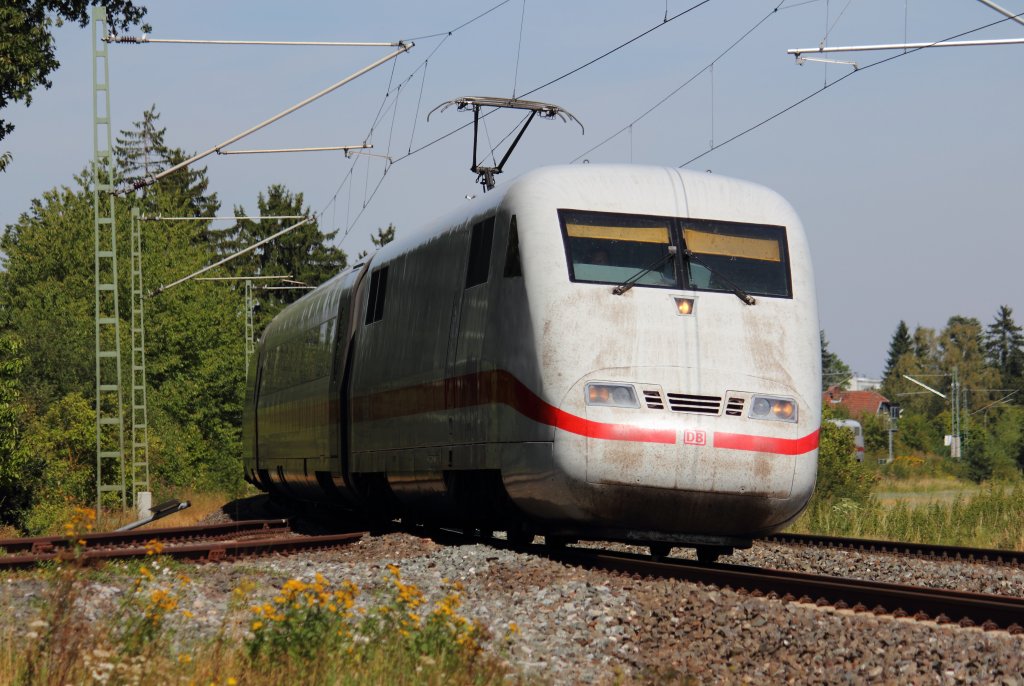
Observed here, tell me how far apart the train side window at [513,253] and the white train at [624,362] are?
25 millimetres

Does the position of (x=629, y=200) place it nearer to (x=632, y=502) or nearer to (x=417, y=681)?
(x=632, y=502)

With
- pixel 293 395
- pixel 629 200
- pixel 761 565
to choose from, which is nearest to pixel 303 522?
pixel 293 395

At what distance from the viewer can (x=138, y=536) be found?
61.3ft

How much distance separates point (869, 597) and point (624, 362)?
2953mm

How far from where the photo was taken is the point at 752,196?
1267cm

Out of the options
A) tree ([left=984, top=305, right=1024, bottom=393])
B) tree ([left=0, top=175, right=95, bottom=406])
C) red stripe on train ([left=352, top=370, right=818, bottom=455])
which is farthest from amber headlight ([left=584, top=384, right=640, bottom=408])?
tree ([left=984, top=305, right=1024, bottom=393])

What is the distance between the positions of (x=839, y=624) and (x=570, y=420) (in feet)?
11.6

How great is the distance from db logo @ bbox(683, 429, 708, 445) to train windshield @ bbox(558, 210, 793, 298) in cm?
145

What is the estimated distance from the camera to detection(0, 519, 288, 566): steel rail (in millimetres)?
16766

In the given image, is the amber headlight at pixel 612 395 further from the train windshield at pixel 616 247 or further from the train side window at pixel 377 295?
the train side window at pixel 377 295

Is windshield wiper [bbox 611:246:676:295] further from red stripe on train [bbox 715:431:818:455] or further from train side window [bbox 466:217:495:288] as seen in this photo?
train side window [bbox 466:217:495:288]

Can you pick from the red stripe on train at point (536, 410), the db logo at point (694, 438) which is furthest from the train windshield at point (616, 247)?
the db logo at point (694, 438)

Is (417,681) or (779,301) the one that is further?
(779,301)

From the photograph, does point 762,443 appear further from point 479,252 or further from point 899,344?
point 899,344
